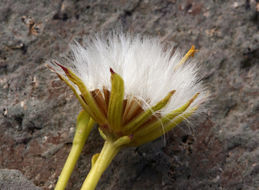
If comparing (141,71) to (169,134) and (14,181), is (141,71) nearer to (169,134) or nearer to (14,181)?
(169,134)

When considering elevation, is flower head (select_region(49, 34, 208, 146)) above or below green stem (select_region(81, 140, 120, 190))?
above

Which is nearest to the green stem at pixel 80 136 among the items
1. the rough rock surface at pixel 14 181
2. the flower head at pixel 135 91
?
the flower head at pixel 135 91

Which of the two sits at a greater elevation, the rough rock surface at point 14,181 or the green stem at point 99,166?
the rough rock surface at point 14,181

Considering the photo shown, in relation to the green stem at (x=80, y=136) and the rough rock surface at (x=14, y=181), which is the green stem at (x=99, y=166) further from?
the rough rock surface at (x=14, y=181)

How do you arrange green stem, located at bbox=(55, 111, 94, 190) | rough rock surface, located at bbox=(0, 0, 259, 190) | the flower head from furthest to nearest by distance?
rough rock surface, located at bbox=(0, 0, 259, 190) < green stem, located at bbox=(55, 111, 94, 190) < the flower head

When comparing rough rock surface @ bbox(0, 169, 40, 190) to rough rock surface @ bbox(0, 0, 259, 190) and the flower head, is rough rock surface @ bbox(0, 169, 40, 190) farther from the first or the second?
the flower head

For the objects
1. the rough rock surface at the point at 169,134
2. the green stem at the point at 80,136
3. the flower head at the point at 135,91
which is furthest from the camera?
the rough rock surface at the point at 169,134

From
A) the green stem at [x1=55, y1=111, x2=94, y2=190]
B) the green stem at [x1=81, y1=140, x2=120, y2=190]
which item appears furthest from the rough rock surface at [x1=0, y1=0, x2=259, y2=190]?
the green stem at [x1=81, y1=140, x2=120, y2=190]

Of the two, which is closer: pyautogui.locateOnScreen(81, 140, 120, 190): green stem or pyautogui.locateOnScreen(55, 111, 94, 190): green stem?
pyautogui.locateOnScreen(81, 140, 120, 190): green stem
